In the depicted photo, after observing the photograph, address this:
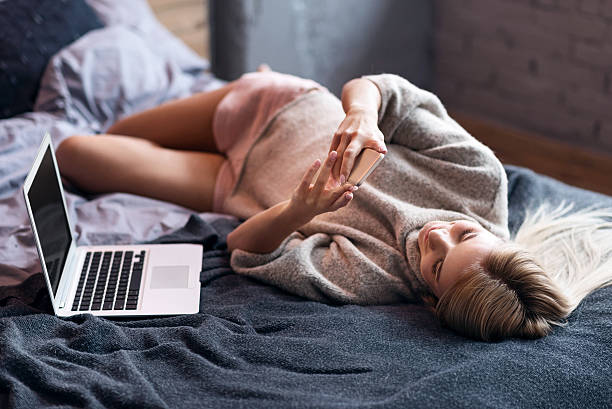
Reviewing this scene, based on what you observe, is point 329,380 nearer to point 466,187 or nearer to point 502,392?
point 502,392

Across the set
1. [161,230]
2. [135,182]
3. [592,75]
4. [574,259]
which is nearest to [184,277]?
[161,230]

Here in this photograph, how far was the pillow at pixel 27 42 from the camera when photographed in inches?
79.7

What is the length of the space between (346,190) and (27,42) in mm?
1261

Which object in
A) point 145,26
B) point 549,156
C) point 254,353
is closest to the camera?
point 254,353

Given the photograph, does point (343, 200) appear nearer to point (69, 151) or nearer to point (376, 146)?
point (376, 146)

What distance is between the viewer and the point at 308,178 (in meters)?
1.29

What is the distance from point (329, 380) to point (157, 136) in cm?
98

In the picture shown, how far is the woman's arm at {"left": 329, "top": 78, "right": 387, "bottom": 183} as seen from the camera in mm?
1279

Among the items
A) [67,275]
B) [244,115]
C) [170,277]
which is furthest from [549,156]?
[67,275]

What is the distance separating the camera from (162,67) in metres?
2.25

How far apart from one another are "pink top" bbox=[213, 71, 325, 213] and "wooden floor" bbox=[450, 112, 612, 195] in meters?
1.21

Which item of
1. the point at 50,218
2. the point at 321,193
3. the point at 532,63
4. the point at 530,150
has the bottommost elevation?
the point at 530,150

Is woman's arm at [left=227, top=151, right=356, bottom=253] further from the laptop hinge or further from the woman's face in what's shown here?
the laptop hinge

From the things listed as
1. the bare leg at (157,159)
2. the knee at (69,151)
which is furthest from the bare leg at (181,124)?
the knee at (69,151)
